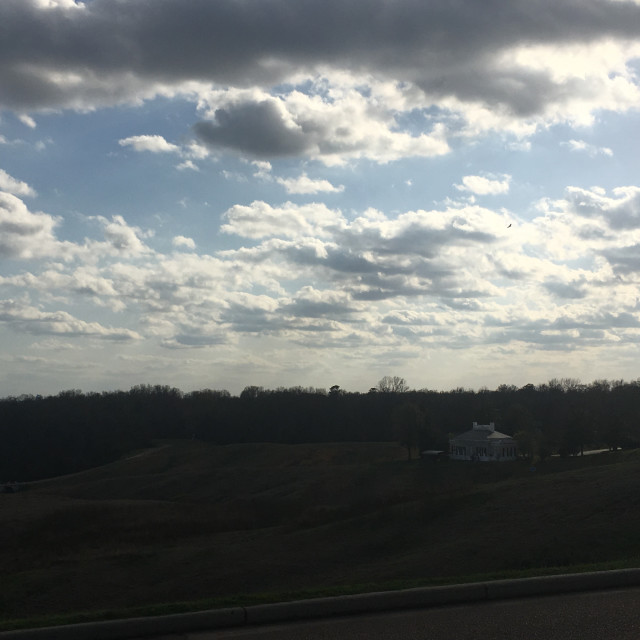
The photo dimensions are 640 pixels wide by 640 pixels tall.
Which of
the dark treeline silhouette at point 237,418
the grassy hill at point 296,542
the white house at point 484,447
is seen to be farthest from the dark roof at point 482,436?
the grassy hill at point 296,542

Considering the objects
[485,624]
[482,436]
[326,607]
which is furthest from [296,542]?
[482,436]

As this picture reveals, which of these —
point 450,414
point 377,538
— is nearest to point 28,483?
point 450,414

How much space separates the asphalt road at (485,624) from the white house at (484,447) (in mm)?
66774

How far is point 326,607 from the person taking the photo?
8.59 meters

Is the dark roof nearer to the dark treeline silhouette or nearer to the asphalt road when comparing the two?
the dark treeline silhouette

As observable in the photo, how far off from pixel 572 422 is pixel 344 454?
106 ft

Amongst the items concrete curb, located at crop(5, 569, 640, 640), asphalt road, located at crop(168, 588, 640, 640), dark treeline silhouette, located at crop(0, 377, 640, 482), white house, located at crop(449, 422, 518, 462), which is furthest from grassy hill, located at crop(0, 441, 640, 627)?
dark treeline silhouette, located at crop(0, 377, 640, 482)

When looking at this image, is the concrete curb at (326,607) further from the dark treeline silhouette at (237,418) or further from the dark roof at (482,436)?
the dark treeline silhouette at (237,418)

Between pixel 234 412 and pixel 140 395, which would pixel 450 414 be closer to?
pixel 234 412

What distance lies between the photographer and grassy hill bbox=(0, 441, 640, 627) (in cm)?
2080

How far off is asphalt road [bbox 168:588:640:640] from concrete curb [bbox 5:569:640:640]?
0.19m

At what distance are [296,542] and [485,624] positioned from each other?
2282 centimetres

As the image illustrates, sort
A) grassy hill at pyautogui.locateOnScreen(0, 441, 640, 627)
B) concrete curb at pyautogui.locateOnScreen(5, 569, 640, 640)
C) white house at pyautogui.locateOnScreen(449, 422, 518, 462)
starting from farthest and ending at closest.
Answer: white house at pyautogui.locateOnScreen(449, 422, 518, 462)
grassy hill at pyautogui.locateOnScreen(0, 441, 640, 627)
concrete curb at pyautogui.locateOnScreen(5, 569, 640, 640)

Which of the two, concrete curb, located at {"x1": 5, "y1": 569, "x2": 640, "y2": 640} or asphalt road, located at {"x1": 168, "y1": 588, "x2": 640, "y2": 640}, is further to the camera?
concrete curb, located at {"x1": 5, "y1": 569, "x2": 640, "y2": 640}
